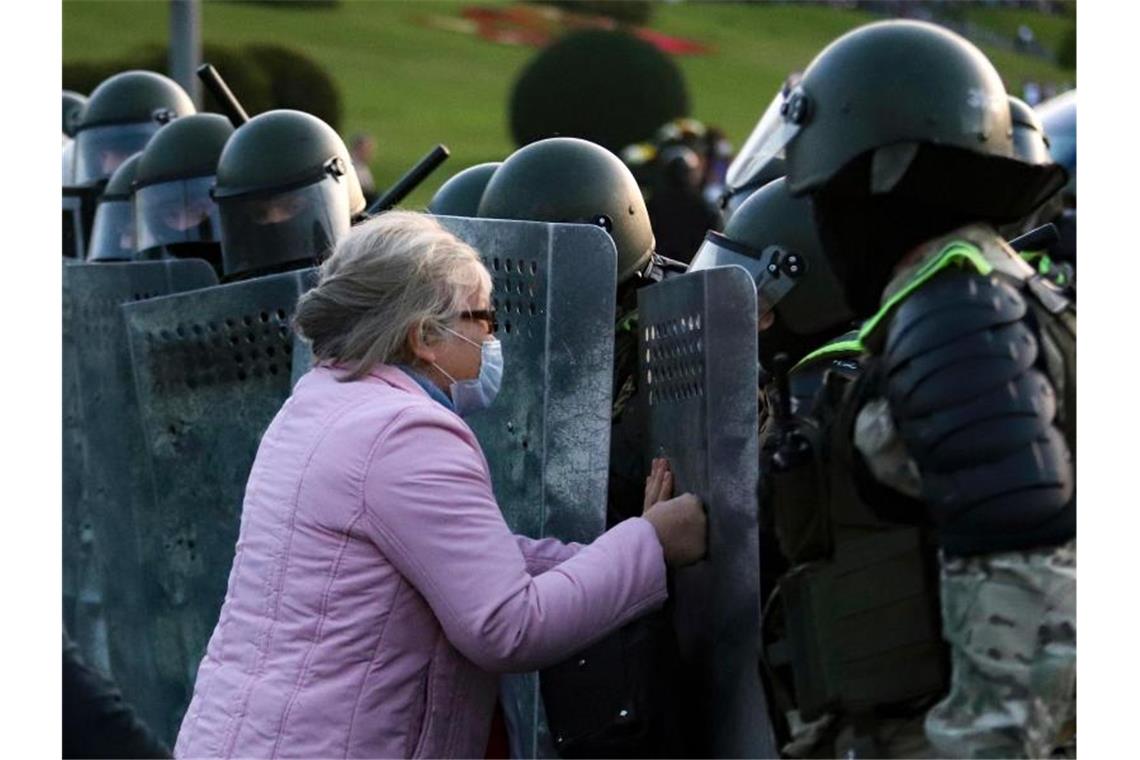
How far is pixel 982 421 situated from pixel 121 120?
19.2 ft

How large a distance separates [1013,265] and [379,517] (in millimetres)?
1045

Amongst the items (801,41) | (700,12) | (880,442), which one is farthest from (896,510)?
(700,12)

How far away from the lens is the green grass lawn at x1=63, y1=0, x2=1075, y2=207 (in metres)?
22.1

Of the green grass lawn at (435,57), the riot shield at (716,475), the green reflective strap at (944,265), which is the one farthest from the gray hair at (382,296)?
the green grass lawn at (435,57)

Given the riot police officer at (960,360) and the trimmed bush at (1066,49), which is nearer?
the riot police officer at (960,360)

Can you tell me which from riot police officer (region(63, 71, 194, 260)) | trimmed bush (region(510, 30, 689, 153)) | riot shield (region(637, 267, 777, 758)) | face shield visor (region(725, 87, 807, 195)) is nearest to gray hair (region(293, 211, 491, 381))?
riot shield (region(637, 267, 777, 758))

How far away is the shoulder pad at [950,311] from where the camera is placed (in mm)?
2787

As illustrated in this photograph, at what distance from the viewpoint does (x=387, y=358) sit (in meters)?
3.46

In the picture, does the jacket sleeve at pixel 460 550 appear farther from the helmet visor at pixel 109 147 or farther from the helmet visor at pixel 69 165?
the helmet visor at pixel 69 165

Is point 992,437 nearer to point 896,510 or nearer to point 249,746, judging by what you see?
point 896,510

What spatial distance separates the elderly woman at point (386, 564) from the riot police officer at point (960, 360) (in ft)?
1.95

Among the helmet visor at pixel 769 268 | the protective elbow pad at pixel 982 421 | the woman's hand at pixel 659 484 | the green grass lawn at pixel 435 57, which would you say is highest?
the green grass lawn at pixel 435 57

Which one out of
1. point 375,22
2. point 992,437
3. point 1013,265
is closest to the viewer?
point 992,437

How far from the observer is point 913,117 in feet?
9.93
